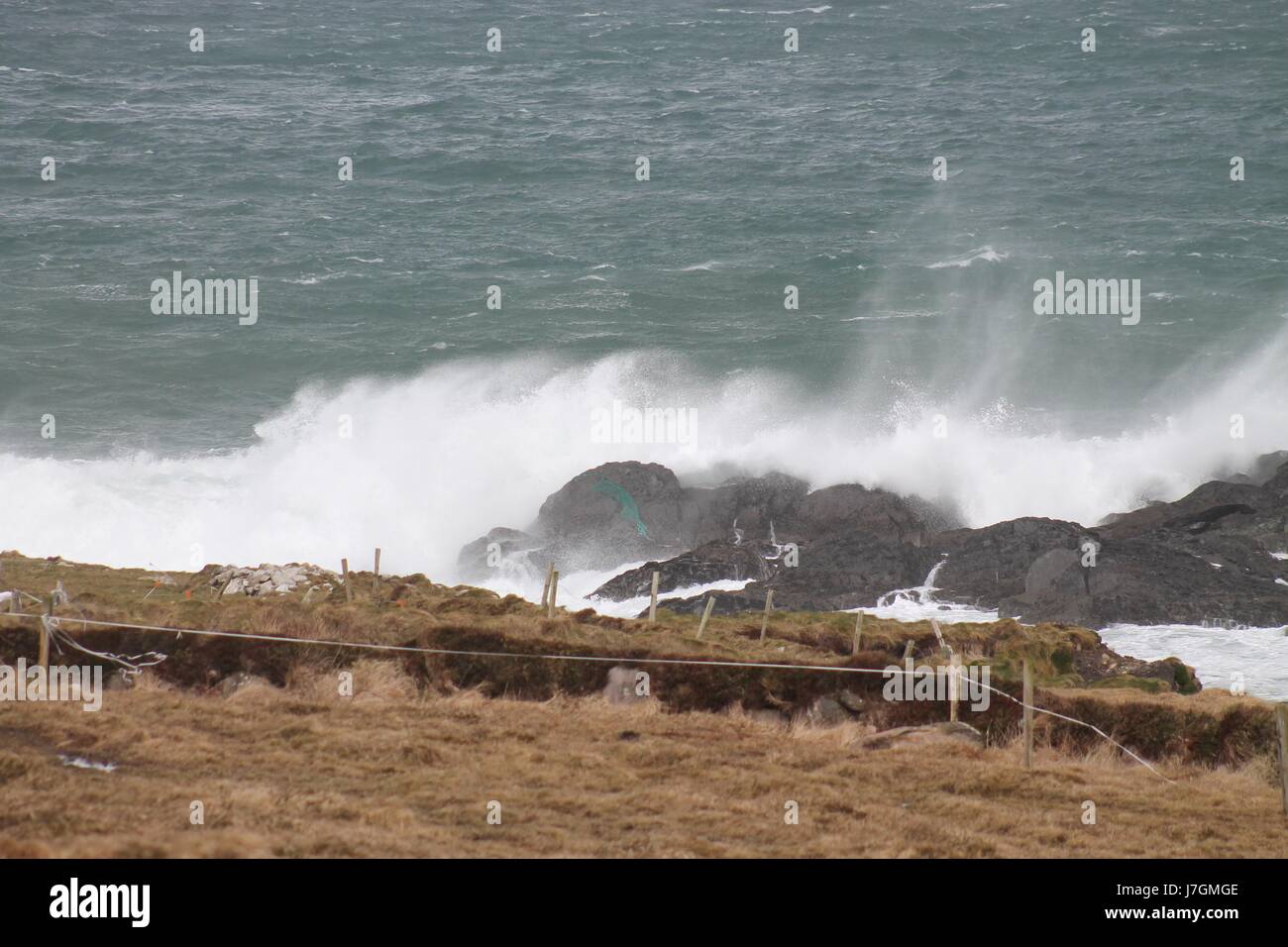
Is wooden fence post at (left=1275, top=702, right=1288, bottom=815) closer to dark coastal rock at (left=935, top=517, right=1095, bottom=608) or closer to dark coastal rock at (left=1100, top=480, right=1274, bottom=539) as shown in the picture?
dark coastal rock at (left=935, top=517, right=1095, bottom=608)

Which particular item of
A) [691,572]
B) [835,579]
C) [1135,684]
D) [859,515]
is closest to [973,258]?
[859,515]

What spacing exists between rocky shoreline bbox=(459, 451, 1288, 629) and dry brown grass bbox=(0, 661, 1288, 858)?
50.9 ft

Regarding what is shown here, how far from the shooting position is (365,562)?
42.4m

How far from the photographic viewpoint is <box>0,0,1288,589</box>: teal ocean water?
45.7 m

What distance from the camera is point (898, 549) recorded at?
36.3 m

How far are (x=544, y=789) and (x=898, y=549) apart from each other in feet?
75.2

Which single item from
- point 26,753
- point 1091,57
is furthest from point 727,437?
point 1091,57

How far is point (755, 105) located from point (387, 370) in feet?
120

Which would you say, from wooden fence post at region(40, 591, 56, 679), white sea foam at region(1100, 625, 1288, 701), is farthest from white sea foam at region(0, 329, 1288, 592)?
wooden fence post at region(40, 591, 56, 679)

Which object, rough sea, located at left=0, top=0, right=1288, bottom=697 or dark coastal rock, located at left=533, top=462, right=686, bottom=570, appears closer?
dark coastal rock, located at left=533, top=462, right=686, bottom=570

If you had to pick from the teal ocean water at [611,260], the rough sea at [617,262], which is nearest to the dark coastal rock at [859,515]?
the teal ocean water at [611,260]

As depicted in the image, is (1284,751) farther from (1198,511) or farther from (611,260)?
(611,260)
